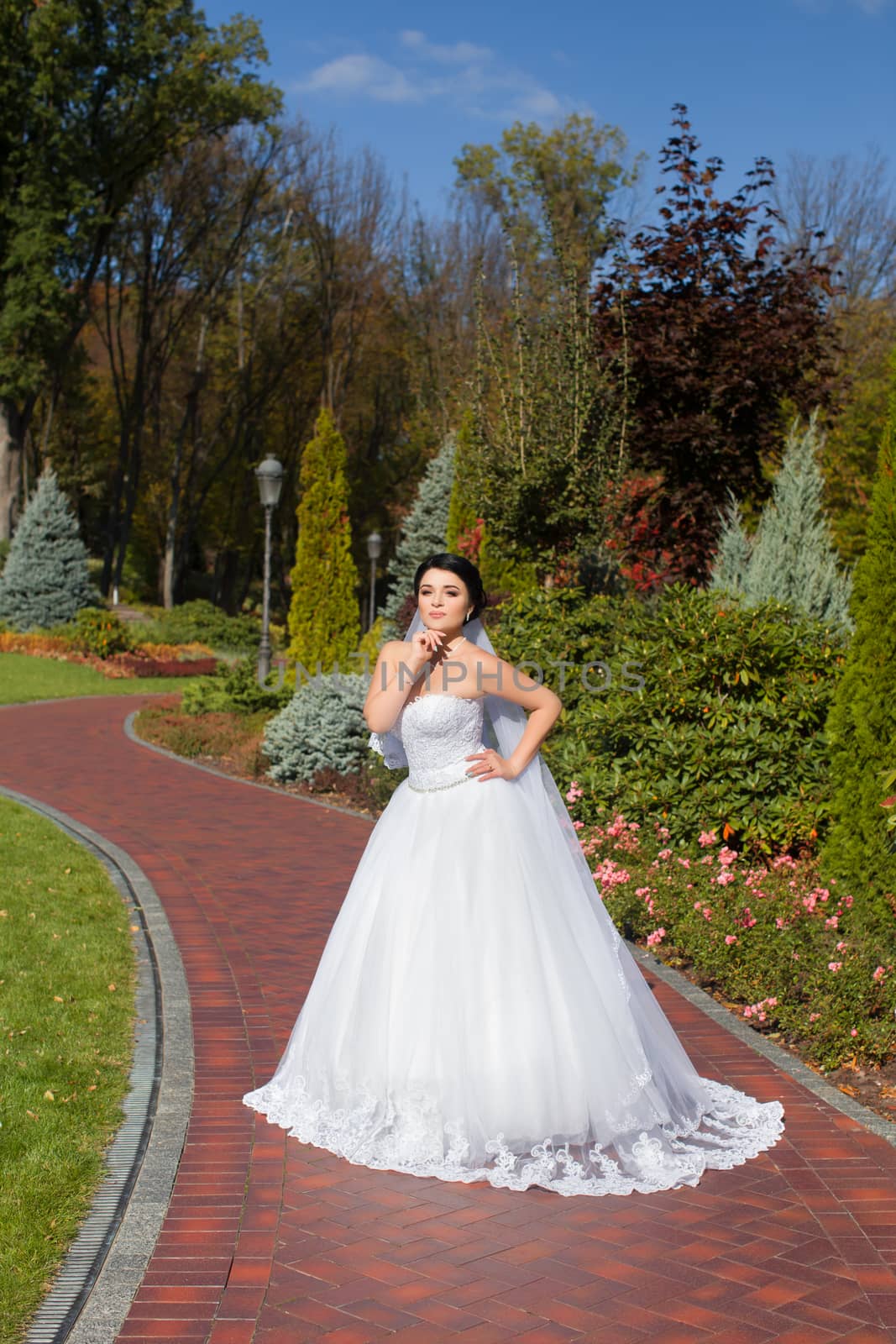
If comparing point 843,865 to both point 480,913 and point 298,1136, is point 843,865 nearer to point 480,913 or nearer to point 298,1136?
point 480,913

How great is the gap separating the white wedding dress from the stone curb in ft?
1.31

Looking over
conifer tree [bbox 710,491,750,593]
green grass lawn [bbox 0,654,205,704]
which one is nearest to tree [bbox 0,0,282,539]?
green grass lawn [bbox 0,654,205,704]

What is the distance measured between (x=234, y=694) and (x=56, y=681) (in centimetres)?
681

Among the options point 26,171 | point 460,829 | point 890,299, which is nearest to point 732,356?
point 460,829

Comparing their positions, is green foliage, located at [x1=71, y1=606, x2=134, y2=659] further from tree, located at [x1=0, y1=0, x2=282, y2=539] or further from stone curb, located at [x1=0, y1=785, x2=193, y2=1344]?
stone curb, located at [x1=0, y1=785, x2=193, y2=1344]

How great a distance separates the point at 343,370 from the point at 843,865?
37.3 meters

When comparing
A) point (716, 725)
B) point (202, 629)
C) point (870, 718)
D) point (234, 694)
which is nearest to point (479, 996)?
point (870, 718)

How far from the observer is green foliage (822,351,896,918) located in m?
6.72

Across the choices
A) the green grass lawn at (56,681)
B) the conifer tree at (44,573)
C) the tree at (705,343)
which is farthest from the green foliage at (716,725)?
the conifer tree at (44,573)

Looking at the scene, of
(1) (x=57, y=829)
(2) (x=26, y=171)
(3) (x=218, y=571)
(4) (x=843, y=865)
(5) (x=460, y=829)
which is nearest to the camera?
(5) (x=460, y=829)

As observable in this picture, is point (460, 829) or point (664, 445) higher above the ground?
point (664, 445)

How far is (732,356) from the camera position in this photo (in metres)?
14.4

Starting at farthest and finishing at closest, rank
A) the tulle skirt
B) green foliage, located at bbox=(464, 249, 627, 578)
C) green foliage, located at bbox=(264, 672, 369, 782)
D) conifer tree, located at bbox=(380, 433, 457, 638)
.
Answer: conifer tree, located at bbox=(380, 433, 457, 638) < green foliage, located at bbox=(464, 249, 627, 578) < green foliage, located at bbox=(264, 672, 369, 782) < the tulle skirt

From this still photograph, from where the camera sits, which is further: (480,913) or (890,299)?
(890,299)
